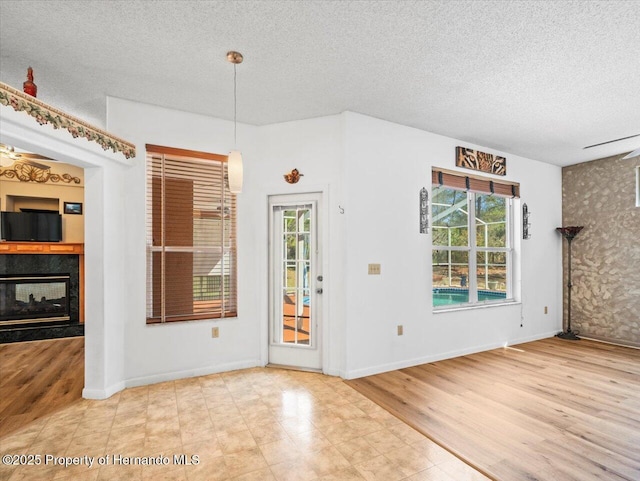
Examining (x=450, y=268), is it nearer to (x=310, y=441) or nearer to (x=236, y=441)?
(x=310, y=441)

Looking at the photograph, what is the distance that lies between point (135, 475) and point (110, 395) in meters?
1.32

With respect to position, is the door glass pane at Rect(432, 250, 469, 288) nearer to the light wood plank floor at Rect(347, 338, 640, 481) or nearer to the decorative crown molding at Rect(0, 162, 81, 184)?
the light wood plank floor at Rect(347, 338, 640, 481)

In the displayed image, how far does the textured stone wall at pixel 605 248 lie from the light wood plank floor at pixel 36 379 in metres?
6.76

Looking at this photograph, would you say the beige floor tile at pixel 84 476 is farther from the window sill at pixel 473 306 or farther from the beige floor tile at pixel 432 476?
the window sill at pixel 473 306

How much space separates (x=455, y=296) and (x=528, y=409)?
6.21ft

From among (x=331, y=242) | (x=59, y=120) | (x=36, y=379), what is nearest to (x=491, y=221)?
(x=331, y=242)

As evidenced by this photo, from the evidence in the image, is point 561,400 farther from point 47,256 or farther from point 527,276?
point 47,256

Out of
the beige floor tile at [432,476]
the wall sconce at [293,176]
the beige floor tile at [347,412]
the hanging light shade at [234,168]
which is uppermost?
the wall sconce at [293,176]

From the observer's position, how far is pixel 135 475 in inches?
74.7

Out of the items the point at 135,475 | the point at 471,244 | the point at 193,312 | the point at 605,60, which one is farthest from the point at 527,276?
the point at 135,475

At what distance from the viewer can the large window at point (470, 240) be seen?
14.1 feet

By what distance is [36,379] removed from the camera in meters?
3.39

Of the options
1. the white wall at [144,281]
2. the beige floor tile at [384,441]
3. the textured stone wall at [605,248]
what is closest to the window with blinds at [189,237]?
the white wall at [144,281]

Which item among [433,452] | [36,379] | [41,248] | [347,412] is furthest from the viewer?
[41,248]
